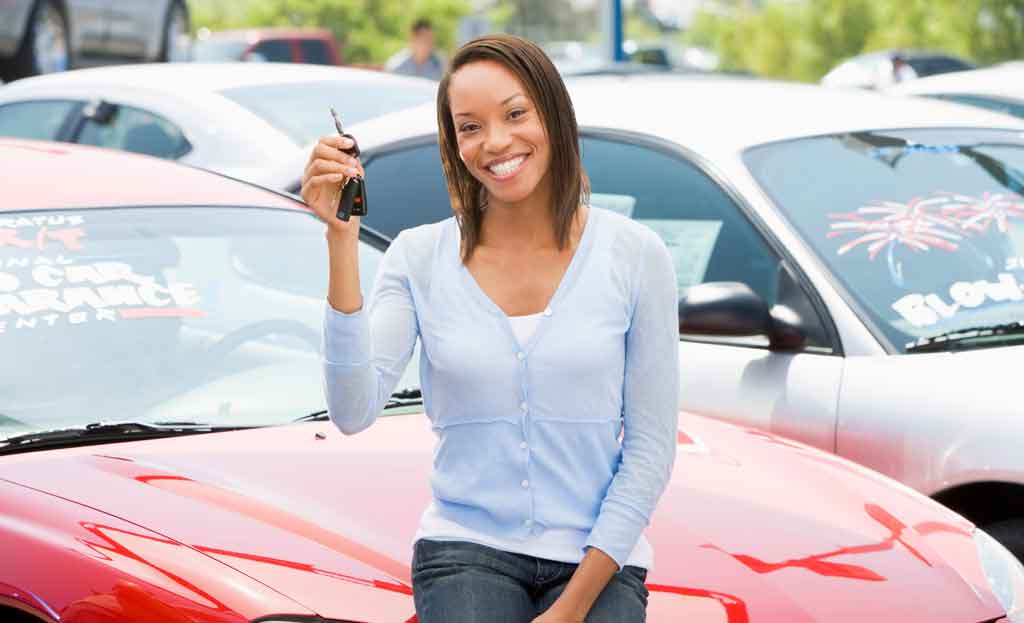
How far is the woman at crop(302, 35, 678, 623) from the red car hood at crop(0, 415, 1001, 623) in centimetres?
18

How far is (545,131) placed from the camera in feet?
9.23

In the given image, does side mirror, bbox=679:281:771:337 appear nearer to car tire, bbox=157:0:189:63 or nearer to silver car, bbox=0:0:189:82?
silver car, bbox=0:0:189:82

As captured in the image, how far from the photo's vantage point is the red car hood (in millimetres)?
2836

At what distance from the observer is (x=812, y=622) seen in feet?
9.58

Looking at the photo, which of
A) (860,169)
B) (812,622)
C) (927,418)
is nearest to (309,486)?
(812,622)

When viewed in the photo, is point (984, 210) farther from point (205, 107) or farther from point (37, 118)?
point (37, 118)

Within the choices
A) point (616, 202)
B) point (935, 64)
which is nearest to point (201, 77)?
point (616, 202)

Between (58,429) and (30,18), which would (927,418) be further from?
(30,18)

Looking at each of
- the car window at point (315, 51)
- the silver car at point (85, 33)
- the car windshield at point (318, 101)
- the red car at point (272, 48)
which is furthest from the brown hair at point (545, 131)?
the car window at point (315, 51)

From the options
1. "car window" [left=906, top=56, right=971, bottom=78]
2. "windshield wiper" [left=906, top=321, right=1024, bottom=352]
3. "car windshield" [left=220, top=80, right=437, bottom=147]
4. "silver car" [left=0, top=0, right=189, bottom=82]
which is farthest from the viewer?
"car window" [left=906, top=56, right=971, bottom=78]

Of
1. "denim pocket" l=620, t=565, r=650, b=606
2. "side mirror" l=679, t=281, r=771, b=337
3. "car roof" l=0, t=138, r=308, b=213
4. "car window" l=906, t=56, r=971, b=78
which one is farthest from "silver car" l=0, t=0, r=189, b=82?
"denim pocket" l=620, t=565, r=650, b=606

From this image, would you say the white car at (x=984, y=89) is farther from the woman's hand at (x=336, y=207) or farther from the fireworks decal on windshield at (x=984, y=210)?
the woman's hand at (x=336, y=207)

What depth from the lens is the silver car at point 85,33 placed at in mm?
15508

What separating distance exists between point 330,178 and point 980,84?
7.32 metres
